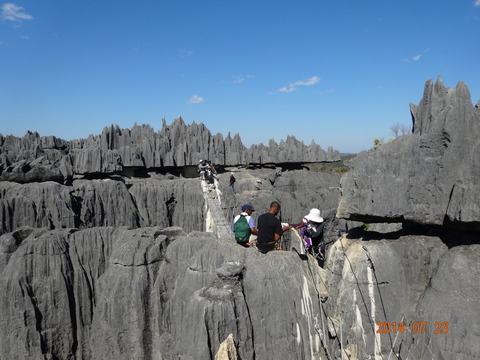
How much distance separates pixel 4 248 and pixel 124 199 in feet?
40.6

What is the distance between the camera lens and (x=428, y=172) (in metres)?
3.49

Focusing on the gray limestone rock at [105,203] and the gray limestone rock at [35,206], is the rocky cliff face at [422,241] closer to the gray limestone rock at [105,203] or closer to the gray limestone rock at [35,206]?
the gray limestone rock at [35,206]

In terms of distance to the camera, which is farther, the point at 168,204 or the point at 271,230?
the point at 168,204

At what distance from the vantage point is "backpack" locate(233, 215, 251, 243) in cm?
512

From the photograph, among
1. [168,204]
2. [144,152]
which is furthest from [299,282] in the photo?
[144,152]

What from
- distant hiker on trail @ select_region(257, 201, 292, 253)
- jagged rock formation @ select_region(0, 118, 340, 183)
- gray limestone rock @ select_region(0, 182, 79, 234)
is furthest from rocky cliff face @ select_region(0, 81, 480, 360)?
jagged rock formation @ select_region(0, 118, 340, 183)

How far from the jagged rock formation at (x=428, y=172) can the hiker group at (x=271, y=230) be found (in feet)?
3.35

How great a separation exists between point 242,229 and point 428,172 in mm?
2638

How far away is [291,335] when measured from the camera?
Result: 3828 millimetres

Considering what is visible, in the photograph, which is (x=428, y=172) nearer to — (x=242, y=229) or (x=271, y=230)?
(x=271, y=230)

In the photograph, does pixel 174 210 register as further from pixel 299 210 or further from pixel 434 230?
pixel 434 230

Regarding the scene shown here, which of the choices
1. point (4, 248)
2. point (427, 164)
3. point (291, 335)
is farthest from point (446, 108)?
point (4, 248)

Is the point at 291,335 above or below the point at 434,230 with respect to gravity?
below

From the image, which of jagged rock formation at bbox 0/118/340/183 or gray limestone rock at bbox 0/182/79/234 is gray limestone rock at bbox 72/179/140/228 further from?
gray limestone rock at bbox 0/182/79/234
